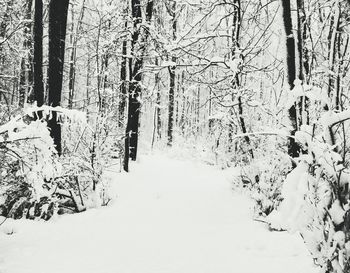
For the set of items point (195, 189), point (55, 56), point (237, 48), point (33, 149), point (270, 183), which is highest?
point (237, 48)

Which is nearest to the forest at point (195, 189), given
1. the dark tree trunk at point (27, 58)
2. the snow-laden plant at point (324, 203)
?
the snow-laden plant at point (324, 203)

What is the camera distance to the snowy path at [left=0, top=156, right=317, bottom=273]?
3838 mm

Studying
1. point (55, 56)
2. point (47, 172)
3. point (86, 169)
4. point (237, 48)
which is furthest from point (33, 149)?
point (237, 48)

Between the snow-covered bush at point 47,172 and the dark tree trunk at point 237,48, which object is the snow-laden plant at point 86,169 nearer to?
the snow-covered bush at point 47,172

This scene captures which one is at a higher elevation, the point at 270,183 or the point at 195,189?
the point at 270,183

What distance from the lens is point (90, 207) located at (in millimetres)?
6363

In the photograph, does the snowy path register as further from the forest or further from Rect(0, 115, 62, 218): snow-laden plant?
Rect(0, 115, 62, 218): snow-laden plant

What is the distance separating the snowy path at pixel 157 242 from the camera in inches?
151

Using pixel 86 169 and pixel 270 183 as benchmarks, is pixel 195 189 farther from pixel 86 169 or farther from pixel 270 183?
pixel 86 169

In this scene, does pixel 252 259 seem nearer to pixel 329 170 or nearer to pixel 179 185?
pixel 329 170

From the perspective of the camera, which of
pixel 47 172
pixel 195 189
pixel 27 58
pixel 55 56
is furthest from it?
pixel 27 58

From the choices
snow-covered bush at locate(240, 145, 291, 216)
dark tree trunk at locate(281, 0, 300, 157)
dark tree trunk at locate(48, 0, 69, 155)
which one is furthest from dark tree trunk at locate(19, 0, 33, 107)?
dark tree trunk at locate(281, 0, 300, 157)

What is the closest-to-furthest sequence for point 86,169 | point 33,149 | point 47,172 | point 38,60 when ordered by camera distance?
point 47,172
point 33,149
point 86,169
point 38,60

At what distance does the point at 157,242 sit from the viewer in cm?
468
